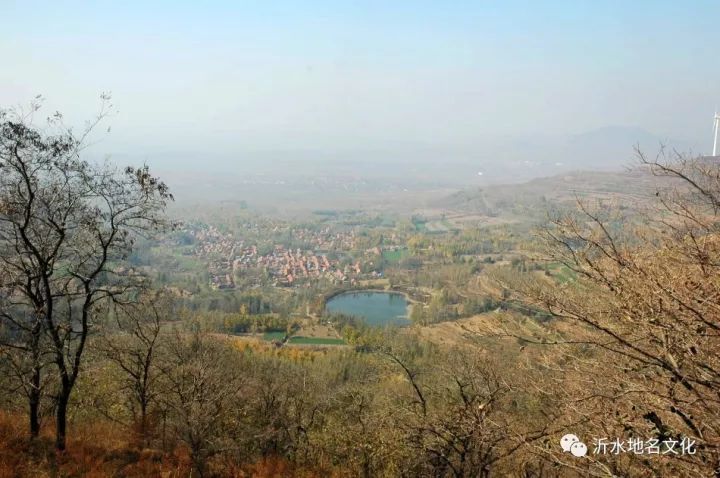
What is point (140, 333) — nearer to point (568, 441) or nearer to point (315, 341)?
point (568, 441)

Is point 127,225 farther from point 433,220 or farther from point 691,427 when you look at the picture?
point 433,220

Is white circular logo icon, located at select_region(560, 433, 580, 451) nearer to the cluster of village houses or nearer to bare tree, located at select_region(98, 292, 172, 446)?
bare tree, located at select_region(98, 292, 172, 446)

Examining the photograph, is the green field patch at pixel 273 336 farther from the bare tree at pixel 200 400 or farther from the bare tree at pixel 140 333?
the bare tree at pixel 140 333

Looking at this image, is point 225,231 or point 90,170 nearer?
point 90,170

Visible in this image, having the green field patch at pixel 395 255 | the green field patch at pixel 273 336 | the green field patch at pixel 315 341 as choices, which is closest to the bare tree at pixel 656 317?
the green field patch at pixel 315 341

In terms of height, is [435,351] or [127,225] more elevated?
[127,225]

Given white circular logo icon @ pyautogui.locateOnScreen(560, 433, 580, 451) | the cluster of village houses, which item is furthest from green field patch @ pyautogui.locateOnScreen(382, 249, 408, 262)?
white circular logo icon @ pyautogui.locateOnScreen(560, 433, 580, 451)

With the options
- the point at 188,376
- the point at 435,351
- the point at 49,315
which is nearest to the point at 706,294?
the point at 49,315
